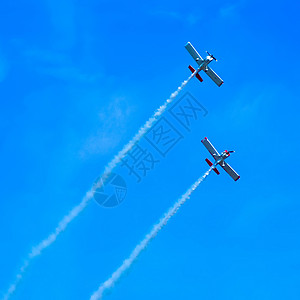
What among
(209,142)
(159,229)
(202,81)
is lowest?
(159,229)

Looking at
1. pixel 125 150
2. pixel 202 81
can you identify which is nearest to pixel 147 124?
pixel 125 150

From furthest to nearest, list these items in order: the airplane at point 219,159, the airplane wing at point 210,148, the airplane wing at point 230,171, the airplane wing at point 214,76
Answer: the airplane wing at point 230,171, the airplane wing at point 210,148, the airplane at point 219,159, the airplane wing at point 214,76

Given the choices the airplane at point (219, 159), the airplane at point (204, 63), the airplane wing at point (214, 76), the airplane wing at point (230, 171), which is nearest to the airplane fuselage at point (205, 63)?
the airplane at point (204, 63)

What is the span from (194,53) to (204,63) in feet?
8.42

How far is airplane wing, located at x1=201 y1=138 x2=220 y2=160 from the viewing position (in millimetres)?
100375

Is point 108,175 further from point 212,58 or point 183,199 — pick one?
point 212,58

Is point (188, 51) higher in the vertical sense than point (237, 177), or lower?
higher

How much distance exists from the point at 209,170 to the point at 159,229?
14.4 meters

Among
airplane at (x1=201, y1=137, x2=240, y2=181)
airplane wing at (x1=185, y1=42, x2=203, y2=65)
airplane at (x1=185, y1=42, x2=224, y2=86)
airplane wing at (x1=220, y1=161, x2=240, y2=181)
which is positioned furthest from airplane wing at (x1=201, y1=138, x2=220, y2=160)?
airplane wing at (x1=185, y1=42, x2=203, y2=65)

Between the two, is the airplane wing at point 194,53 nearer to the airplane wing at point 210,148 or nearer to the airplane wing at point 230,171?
the airplane wing at point 210,148

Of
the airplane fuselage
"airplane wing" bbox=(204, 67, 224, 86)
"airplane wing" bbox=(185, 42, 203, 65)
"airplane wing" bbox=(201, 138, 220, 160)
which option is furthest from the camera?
"airplane wing" bbox=(201, 138, 220, 160)

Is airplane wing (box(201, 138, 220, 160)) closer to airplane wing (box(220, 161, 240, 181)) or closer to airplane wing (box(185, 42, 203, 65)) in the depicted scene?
airplane wing (box(220, 161, 240, 181))

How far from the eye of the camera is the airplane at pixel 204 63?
9875 cm

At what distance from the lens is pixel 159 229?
300 ft
